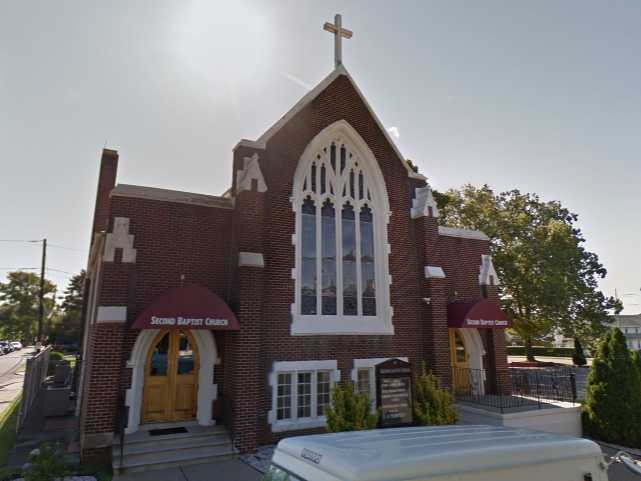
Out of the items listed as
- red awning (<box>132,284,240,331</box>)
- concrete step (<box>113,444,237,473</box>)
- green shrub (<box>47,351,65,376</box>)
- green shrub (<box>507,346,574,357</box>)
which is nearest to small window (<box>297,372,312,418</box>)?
concrete step (<box>113,444,237,473</box>)

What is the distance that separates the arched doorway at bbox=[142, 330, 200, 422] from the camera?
1066cm

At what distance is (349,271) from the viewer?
13.4m

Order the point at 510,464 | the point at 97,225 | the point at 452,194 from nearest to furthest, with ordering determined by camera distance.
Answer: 1. the point at 510,464
2. the point at 97,225
3. the point at 452,194

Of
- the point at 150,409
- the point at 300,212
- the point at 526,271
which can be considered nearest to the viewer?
the point at 150,409

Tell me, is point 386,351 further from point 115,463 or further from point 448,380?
point 115,463

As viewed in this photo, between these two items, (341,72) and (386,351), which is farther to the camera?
(341,72)

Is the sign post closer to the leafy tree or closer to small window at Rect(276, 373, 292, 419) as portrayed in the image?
small window at Rect(276, 373, 292, 419)

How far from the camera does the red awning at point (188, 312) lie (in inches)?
382

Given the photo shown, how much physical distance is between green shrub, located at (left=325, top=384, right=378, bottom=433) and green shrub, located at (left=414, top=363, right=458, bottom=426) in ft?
4.95

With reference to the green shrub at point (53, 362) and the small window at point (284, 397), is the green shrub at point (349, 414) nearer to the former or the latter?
the small window at point (284, 397)

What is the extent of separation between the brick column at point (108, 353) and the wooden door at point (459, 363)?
1095 cm

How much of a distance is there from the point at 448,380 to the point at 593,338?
2430 cm

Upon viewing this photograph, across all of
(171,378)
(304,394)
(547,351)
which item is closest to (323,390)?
(304,394)

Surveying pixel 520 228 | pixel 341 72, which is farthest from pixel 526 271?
pixel 341 72
